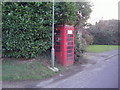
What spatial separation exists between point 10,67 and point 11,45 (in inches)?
44.3

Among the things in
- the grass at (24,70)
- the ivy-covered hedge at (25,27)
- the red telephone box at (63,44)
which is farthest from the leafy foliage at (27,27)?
the red telephone box at (63,44)

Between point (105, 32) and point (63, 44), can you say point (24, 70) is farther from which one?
point (105, 32)

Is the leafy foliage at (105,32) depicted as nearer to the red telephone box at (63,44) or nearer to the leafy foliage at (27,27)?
the red telephone box at (63,44)

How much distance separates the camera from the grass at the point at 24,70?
6.47 m

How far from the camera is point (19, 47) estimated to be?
25.1 feet

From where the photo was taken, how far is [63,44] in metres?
8.90

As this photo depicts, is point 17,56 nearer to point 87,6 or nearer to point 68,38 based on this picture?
point 68,38

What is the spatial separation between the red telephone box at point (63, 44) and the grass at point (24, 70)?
1248 millimetres

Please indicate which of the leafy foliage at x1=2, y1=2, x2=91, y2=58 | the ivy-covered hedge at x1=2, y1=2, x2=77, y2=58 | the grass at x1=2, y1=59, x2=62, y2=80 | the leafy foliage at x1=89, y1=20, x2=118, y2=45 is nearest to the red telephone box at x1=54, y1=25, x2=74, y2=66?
the leafy foliage at x1=2, y1=2, x2=91, y2=58

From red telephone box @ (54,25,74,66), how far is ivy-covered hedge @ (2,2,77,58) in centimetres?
90

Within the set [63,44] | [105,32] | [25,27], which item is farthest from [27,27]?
[105,32]

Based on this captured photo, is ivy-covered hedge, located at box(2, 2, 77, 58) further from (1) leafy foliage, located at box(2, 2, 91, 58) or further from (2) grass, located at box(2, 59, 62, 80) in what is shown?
(2) grass, located at box(2, 59, 62, 80)

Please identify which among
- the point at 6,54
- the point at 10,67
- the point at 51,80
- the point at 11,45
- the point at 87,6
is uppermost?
the point at 87,6

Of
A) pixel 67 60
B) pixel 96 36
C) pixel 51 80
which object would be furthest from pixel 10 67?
pixel 96 36
